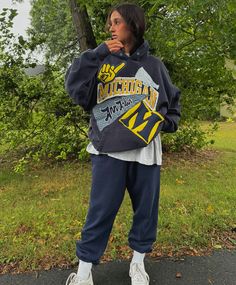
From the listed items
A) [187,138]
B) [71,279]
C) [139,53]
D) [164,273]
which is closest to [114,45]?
[139,53]

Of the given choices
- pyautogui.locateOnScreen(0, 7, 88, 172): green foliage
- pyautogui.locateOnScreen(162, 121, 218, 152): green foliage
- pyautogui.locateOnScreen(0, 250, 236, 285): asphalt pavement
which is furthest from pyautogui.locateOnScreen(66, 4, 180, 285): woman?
pyautogui.locateOnScreen(162, 121, 218, 152): green foliage

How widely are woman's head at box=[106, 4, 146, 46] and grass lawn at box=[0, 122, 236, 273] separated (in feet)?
5.32

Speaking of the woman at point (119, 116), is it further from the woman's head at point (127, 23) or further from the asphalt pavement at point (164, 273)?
the asphalt pavement at point (164, 273)

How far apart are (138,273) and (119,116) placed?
104 centimetres

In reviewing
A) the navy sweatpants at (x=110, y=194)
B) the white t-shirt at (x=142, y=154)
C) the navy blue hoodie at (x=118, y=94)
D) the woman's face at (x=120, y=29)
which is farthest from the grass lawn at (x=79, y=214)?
the woman's face at (x=120, y=29)

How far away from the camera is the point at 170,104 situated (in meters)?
2.38

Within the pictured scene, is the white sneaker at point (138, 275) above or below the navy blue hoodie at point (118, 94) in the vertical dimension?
below

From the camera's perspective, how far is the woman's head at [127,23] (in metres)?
2.09

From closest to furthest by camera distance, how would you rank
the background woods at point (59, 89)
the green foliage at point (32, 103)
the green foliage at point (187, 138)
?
the background woods at point (59, 89)
the green foliage at point (32, 103)
the green foliage at point (187, 138)

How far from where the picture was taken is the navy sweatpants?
217 cm

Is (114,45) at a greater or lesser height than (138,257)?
greater

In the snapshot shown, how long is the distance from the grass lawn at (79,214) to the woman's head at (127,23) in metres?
1.62

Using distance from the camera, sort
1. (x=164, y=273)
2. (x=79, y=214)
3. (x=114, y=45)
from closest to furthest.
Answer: (x=114, y=45) → (x=164, y=273) → (x=79, y=214)

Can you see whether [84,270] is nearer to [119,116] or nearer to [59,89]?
[119,116]
